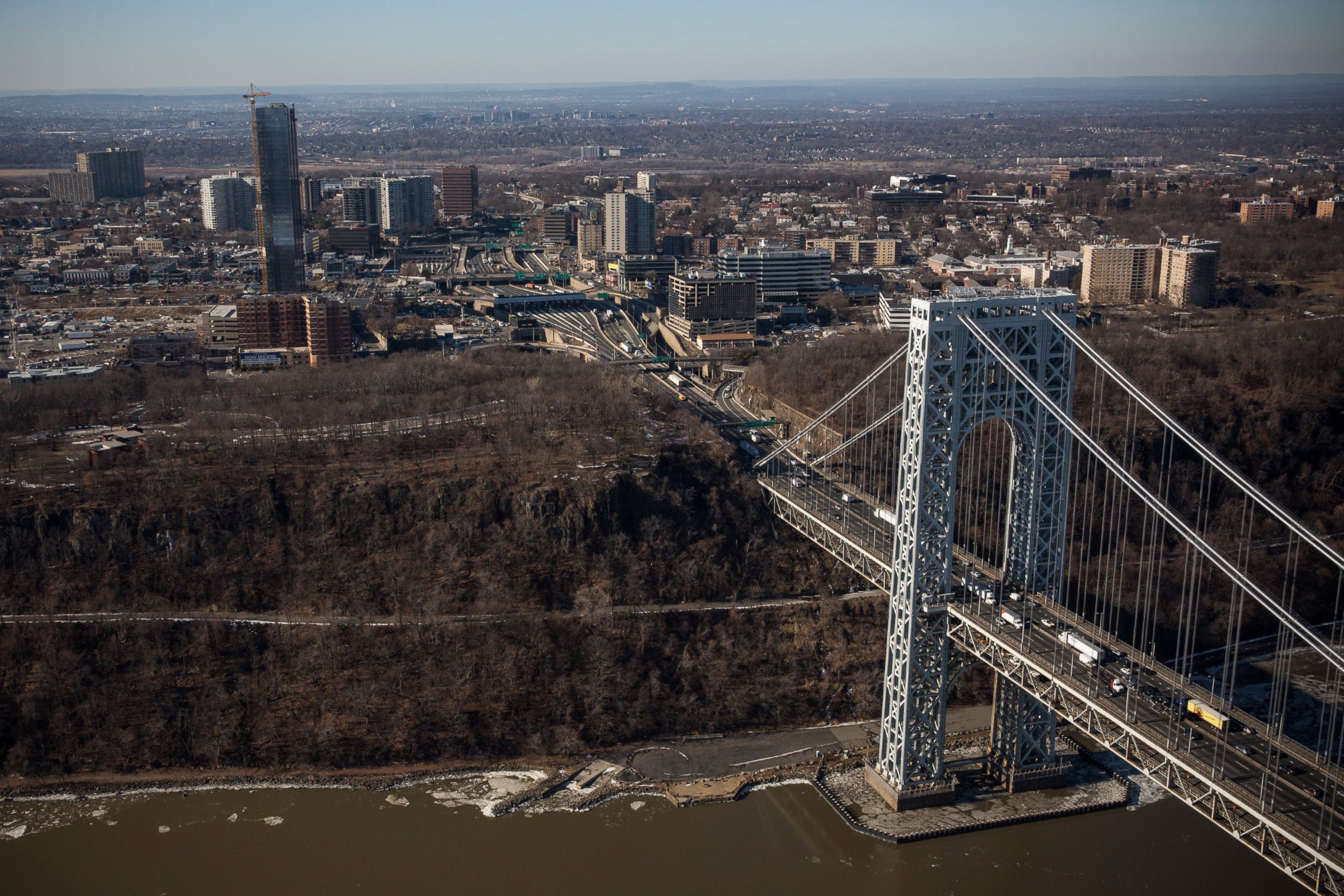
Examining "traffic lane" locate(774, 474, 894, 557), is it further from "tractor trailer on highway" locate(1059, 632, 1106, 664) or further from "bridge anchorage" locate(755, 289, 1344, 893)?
"tractor trailer on highway" locate(1059, 632, 1106, 664)

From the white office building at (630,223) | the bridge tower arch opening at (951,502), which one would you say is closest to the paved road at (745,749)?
the bridge tower arch opening at (951,502)

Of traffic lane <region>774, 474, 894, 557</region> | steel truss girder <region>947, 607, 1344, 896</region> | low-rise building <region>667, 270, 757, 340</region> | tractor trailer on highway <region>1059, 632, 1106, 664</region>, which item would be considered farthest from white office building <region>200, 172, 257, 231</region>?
tractor trailer on highway <region>1059, 632, 1106, 664</region>

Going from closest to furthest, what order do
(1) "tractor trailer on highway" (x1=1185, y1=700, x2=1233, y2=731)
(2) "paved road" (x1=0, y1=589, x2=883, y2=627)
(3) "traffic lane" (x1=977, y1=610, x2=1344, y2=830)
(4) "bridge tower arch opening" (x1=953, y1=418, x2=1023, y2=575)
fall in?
1. (3) "traffic lane" (x1=977, y1=610, x2=1344, y2=830)
2. (1) "tractor trailer on highway" (x1=1185, y1=700, x2=1233, y2=731)
3. (2) "paved road" (x1=0, y1=589, x2=883, y2=627)
4. (4) "bridge tower arch opening" (x1=953, y1=418, x2=1023, y2=575)

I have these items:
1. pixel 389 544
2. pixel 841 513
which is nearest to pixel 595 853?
pixel 841 513

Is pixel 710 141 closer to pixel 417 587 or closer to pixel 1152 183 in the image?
pixel 1152 183

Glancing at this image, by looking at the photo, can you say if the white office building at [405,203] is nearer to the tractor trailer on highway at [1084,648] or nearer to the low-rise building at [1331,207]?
the low-rise building at [1331,207]

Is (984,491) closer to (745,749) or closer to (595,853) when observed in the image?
(745,749)
